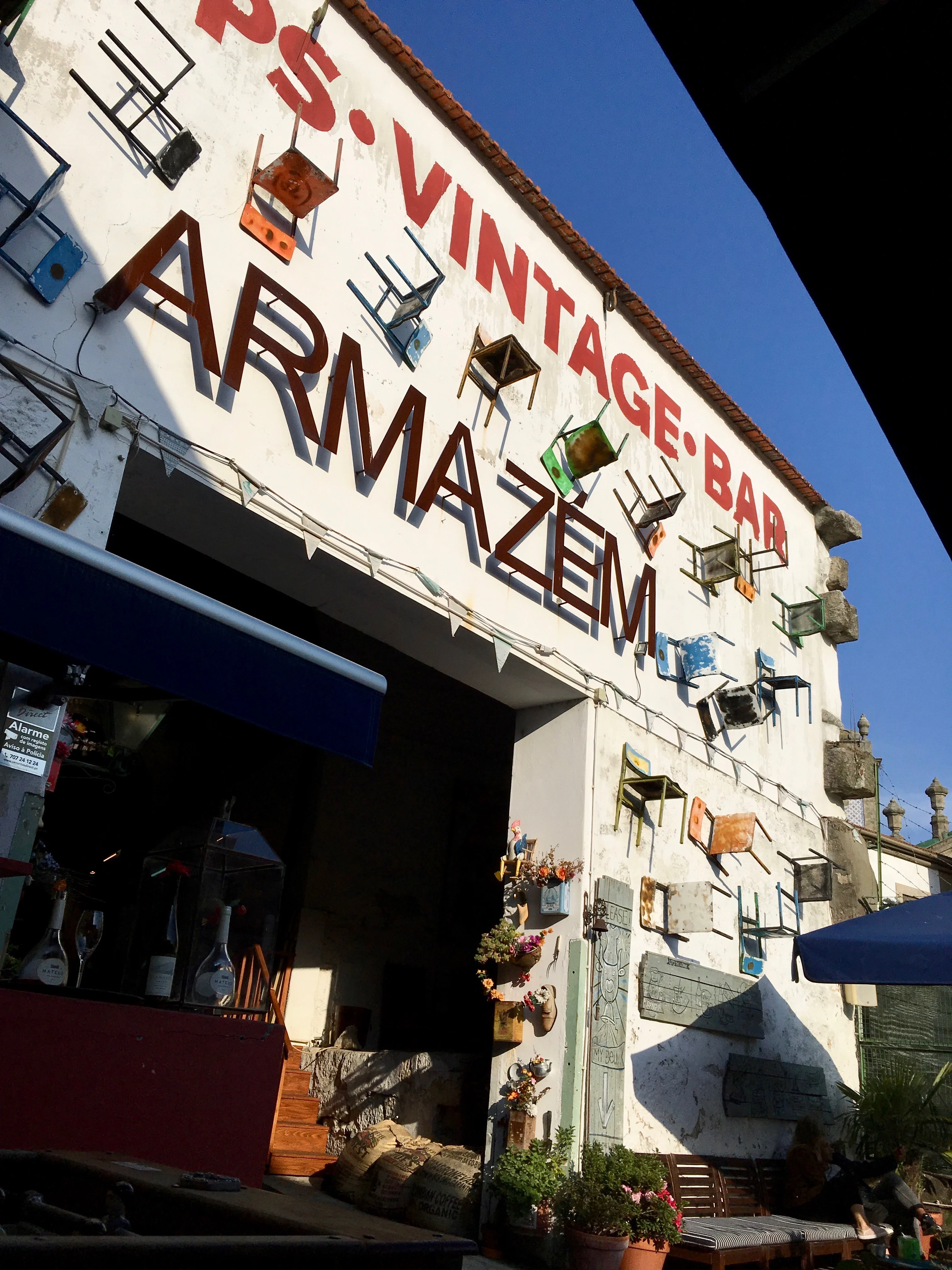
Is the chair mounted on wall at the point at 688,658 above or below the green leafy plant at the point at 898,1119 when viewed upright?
above

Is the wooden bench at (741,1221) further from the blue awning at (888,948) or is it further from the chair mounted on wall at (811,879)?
the chair mounted on wall at (811,879)

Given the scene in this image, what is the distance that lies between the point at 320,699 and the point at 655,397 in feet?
25.4

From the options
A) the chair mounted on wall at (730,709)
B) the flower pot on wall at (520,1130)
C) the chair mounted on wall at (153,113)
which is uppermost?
the chair mounted on wall at (153,113)

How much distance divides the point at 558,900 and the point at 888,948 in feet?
7.52

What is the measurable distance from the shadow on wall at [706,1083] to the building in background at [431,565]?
0.04 meters

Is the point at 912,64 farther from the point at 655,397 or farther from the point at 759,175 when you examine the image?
the point at 655,397

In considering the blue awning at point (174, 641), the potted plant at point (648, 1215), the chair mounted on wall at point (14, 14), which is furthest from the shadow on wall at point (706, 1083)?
the chair mounted on wall at point (14, 14)

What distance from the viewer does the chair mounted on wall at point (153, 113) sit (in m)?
5.61

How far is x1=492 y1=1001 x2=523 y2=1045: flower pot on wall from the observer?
7.18m

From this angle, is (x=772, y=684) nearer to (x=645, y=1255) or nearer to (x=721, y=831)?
(x=721, y=831)

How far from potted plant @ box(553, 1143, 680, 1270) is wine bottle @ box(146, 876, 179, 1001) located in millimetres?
3486

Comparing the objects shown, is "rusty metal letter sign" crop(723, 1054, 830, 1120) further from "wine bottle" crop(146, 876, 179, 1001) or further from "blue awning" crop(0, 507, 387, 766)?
"blue awning" crop(0, 507, 387, 766)

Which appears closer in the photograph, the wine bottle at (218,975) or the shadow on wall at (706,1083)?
the wine bottle at (218,975)

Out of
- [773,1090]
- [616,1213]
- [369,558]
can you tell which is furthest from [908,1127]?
[369,558]
